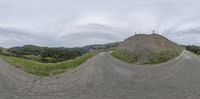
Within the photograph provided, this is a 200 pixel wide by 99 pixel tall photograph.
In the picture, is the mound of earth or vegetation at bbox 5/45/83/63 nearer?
the mound of earth

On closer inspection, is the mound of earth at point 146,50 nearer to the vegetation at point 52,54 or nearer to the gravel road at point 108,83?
the gravel road at point 108,83

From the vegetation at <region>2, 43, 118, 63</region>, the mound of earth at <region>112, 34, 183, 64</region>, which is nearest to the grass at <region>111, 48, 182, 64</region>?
the mound of earth at <region>112, 34, 183, 64</region>

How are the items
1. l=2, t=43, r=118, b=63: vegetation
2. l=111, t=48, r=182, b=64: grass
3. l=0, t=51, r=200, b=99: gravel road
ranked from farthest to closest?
l=2, t=43, r=118, b=63: vegetation, l=111, t=48, r=182, b=64: grass, l=0, t=51, r=200, b=99: gravel road

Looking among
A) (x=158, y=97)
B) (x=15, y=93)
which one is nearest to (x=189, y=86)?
(x=158, y=97)

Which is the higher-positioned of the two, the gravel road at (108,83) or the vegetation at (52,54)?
the vegetation at (52,54)

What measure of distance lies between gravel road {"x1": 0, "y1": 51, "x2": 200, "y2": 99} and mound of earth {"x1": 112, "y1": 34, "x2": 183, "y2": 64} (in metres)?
6.09

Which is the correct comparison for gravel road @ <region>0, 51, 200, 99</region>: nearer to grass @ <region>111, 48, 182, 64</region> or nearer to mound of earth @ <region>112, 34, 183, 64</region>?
grass @ <region>111, 48, 182, 64</region>

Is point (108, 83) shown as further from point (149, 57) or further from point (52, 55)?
point (52, 55)

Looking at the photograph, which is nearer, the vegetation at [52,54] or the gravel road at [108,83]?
the gravel road at [108,83]

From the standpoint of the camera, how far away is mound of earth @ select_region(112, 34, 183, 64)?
37594 millimetres

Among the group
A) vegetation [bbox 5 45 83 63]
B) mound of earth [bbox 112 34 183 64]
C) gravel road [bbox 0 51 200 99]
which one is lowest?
gravel road [bbox 0 51 200 99]

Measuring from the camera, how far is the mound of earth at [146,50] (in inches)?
1480

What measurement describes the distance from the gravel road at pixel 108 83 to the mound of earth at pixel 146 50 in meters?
6.09

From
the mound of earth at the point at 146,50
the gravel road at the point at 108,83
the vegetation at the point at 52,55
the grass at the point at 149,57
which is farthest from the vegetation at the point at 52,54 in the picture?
the gravel road at the point at 108,83
